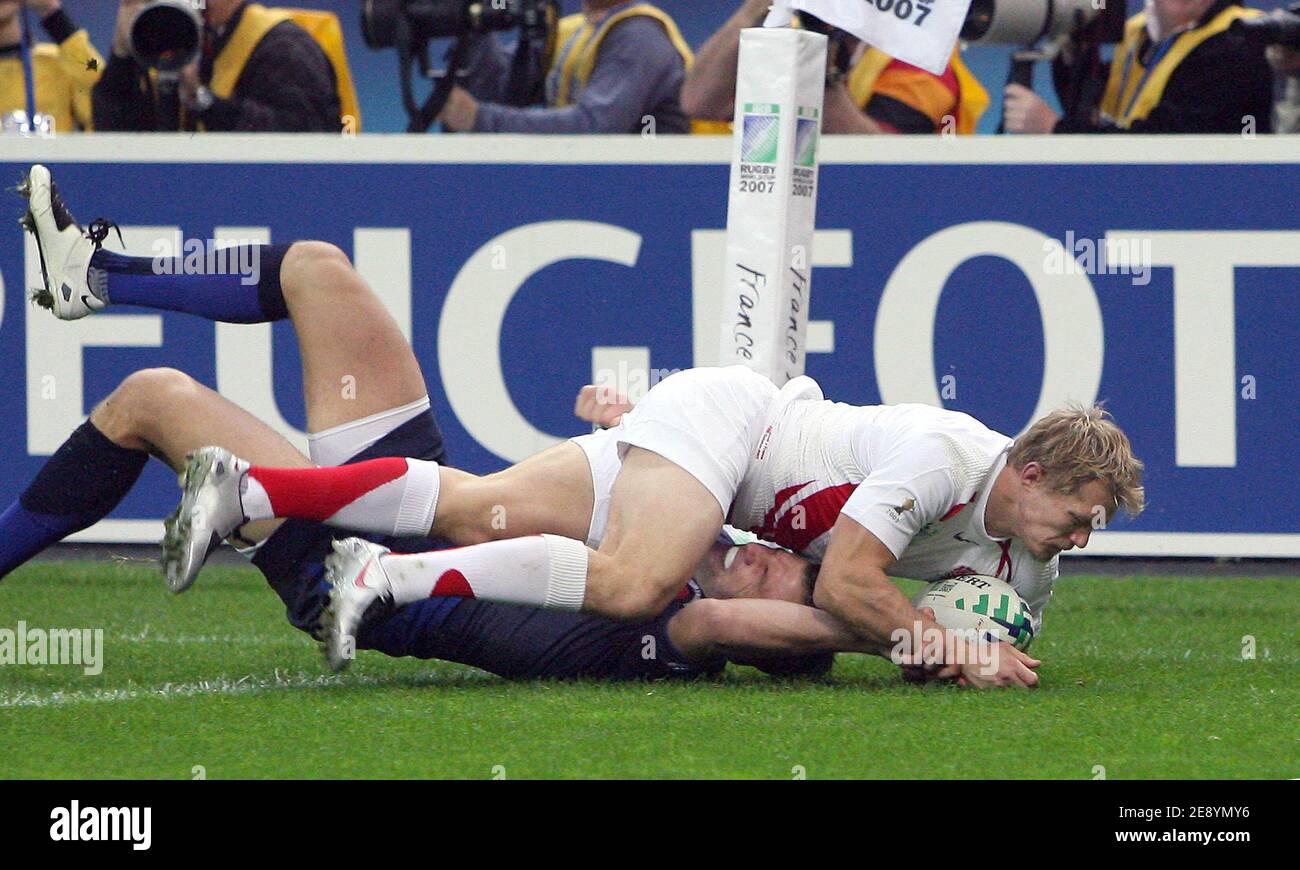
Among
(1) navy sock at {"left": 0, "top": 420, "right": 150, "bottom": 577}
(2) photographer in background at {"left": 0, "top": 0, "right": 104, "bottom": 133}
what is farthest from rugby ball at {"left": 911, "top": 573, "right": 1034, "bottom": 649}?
(2) photographer in background at {"left": 0, "top": 0, "right": 104, "bottom": 133}

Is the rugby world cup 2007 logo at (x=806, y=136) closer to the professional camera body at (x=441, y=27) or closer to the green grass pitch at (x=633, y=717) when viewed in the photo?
the green grass pitch at (x=633, y=717)

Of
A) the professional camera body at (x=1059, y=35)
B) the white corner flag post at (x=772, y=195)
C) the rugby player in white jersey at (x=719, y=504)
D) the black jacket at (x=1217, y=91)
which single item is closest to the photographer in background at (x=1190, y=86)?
the black jacket at (x=1217, y=91)

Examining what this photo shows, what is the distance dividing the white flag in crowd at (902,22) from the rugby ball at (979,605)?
1.85m

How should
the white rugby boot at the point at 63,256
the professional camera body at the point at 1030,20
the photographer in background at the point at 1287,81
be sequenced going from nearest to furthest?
1. the white rugby boot at the point at 63,256
2. the professional camera body at the point at 1030,20
3. the photographer in background at the point at 1287,81

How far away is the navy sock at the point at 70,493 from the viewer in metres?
4.93

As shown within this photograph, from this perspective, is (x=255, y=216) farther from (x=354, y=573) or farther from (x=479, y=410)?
(x=354, y=573)

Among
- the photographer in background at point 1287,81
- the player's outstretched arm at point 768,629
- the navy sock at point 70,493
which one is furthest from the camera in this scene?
the photographer in background at point 1287,81

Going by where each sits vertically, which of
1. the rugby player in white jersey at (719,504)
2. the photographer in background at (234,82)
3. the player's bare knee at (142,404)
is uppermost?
the photographer in background at (234,82)

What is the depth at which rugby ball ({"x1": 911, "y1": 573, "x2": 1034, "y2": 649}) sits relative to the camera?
478cm

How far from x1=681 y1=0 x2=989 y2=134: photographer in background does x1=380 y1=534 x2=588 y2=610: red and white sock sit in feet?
11.8

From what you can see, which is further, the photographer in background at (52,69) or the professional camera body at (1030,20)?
the photographer in background at (52,69)

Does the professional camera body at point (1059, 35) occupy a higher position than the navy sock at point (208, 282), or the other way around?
the professional camera body at point (1059, 35)

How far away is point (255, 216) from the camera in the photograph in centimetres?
764

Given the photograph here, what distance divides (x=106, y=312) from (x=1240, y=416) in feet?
13.9
